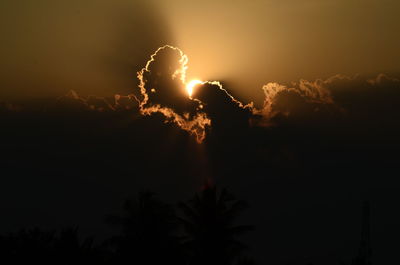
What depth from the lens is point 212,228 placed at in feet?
137

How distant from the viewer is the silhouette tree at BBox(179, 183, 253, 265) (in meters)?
41.5

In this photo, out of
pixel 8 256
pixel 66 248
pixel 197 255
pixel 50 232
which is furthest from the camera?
pixel 50 232

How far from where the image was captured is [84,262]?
165 feet

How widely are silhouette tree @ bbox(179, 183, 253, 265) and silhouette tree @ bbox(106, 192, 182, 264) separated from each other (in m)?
1.10

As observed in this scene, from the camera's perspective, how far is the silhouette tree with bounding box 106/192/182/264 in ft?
139

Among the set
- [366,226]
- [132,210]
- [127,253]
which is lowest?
[127,253]

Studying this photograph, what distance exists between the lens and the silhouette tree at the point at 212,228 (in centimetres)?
4150

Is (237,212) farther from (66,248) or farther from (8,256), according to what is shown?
(8,256)

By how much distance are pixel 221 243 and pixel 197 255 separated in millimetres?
1583

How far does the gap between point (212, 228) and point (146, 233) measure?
161 inches

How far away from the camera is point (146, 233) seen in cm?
4309

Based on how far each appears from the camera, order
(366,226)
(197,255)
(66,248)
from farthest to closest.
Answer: (366,226) < (66,248) < (197,255)

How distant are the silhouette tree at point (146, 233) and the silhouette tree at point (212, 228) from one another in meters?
1.10

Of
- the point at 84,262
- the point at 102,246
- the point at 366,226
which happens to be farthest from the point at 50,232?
the point at 366,226
